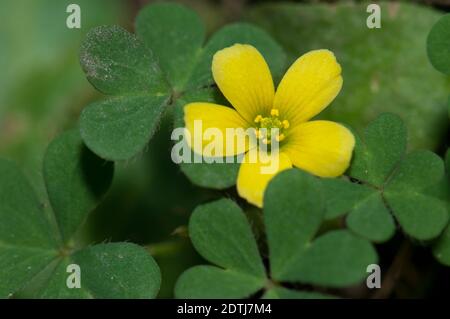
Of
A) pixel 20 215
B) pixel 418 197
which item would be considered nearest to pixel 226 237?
pixel 418 197

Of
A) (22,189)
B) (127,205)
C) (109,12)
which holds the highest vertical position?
(109,12)

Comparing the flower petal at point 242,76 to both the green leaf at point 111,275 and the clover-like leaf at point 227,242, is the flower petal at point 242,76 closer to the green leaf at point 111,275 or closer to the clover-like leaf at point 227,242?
the clover-like leaf at point 227,242

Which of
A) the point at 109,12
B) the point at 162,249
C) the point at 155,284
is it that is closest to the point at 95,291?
the point at 155,284

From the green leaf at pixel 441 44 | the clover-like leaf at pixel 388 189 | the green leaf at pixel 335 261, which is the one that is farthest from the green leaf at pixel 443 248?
the green leaf at pixel 441 44

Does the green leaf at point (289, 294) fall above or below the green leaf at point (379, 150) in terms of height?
below

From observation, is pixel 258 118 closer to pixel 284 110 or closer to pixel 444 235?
pixel 284 110

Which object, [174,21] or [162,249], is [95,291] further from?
[174,21]
